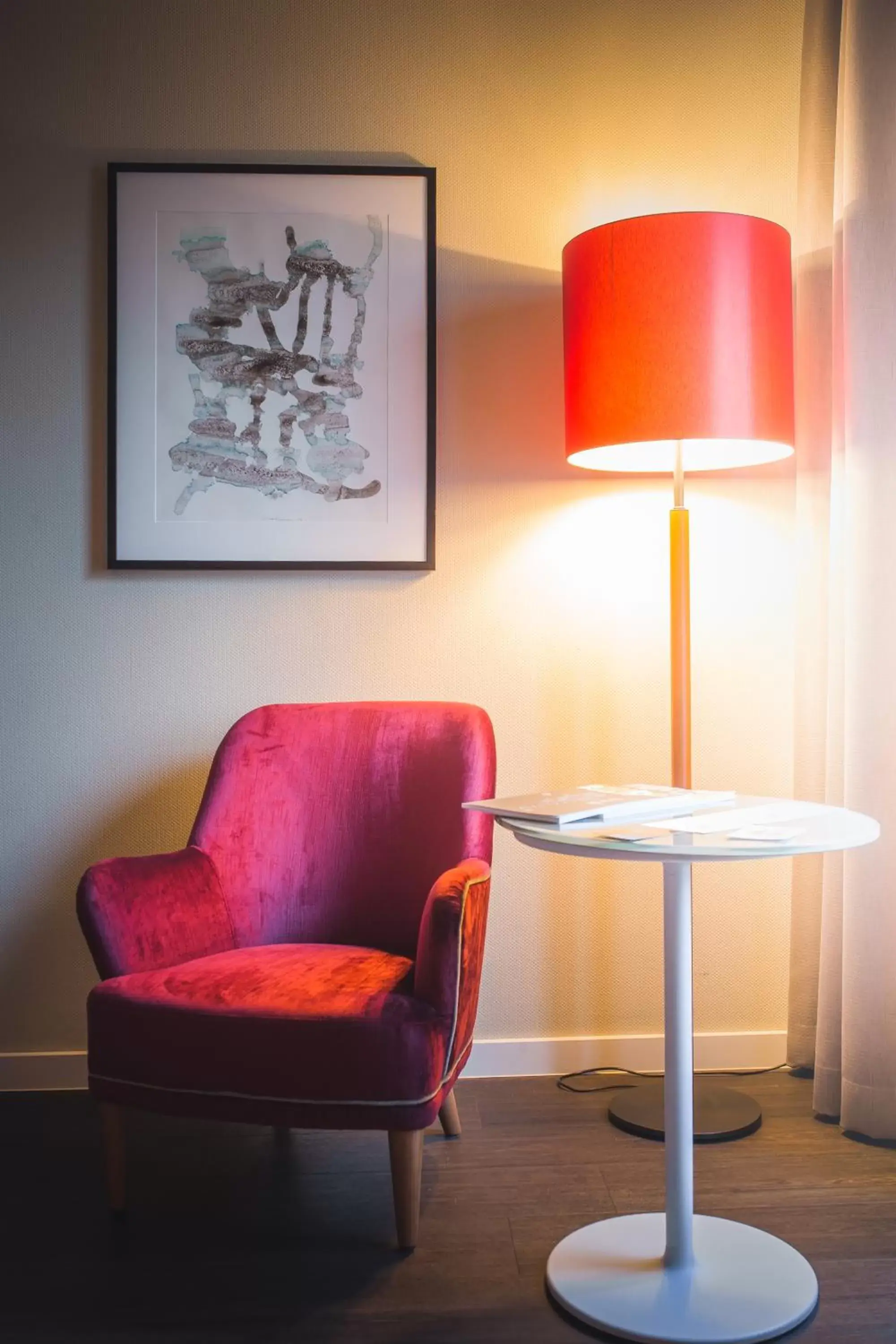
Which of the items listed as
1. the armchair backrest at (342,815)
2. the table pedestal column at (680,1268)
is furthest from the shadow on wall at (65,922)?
the table pedestal column at (680,1268)

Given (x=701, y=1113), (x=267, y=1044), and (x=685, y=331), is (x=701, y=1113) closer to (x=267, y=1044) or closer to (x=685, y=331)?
(x=267, y=1044)

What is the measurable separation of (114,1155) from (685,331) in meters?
1.73

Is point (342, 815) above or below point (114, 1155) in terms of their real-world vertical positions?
above

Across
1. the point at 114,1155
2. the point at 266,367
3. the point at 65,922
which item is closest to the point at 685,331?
the point at 266,367

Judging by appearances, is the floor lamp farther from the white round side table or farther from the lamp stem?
the white round side table

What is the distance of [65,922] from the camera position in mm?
2623

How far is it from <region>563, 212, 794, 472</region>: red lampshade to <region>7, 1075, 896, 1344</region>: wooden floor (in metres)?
1.34

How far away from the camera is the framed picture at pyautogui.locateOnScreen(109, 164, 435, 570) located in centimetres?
260

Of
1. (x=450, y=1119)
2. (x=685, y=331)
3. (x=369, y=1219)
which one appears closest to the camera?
(x=369, y=1219)

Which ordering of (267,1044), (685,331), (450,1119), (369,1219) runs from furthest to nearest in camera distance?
(450,1119)
(685,331)
(369,1219)
(267,1044)

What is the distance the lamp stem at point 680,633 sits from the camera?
2.30m

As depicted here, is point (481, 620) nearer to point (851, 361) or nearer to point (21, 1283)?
point (851, 361)

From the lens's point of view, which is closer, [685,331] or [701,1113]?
[685,331]

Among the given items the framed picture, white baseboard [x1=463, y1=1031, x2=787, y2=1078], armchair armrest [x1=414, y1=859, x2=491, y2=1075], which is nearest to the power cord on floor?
white baseboard [x1=463, y1=1031, x2=787, y2=1078]
